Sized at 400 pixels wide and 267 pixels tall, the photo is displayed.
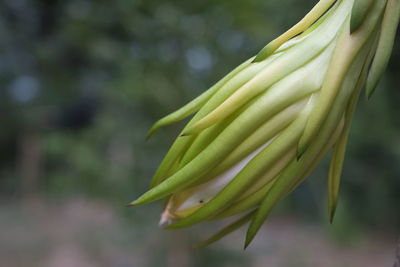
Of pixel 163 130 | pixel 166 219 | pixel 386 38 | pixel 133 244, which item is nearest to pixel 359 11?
pixel 386 38

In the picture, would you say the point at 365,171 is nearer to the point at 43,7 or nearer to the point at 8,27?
the point at 43,7

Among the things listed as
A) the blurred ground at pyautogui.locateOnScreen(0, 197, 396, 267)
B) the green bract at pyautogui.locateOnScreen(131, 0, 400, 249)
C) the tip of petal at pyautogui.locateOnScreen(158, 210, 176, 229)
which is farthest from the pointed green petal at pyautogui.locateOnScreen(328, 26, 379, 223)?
the blurred ground at pyautogui.locateOnScreen(0, 197, 396, 267)

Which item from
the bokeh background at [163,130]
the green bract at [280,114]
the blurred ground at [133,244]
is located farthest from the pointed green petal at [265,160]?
the blurred ground at [133,244]

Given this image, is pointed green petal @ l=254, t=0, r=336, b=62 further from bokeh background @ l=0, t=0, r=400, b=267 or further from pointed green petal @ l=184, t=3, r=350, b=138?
bokeh background @ l=0, t=0, r=400, b=267

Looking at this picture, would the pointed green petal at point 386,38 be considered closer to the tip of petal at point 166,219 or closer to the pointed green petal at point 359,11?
the pointed green petal at point 359,11

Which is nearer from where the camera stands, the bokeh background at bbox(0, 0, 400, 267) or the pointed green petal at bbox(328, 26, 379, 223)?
the pointed green petal at bbox(328, 26, 379, 223)

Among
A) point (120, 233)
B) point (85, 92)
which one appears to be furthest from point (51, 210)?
point (120, 233)

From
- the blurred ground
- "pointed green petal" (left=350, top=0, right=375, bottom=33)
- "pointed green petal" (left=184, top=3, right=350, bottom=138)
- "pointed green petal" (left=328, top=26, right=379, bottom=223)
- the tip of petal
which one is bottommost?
the blurred ground
